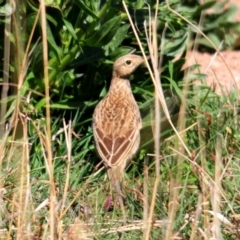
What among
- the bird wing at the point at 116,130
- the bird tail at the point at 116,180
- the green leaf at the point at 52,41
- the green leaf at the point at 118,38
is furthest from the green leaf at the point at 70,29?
the bird tail at the point at 116,180

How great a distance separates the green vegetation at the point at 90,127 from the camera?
5.41 metres

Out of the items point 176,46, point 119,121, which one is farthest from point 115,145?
point 176,46

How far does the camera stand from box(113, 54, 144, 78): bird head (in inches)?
279

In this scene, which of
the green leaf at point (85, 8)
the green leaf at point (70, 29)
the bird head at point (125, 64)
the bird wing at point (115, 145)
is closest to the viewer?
the green leaf at point (85, 8)

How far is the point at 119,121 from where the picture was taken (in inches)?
289

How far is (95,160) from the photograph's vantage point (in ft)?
22.8

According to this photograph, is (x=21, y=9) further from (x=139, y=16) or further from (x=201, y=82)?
(x=201, y=82)

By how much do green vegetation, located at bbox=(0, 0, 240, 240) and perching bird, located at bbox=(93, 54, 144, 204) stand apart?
0.30 ft

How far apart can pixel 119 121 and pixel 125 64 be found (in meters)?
0.45

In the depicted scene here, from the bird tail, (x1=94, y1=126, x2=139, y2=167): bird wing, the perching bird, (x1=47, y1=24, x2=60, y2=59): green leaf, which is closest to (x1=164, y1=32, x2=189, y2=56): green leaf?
the perching bird

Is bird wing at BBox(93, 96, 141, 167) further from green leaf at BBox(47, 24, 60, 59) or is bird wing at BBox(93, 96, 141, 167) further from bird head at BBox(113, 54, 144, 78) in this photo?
green leaf at BBox(47, 24, 60, 59)

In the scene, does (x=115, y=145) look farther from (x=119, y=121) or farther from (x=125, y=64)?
(x=125, y=64)

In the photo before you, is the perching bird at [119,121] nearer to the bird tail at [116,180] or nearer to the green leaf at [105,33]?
the bird tail at [116,180]

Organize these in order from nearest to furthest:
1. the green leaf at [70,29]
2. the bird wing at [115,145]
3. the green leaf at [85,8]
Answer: the green leaf at [85,8] → the green leaf at [70,29] → the bird wing at [115,145]
